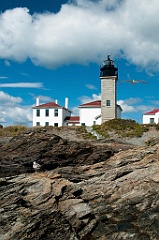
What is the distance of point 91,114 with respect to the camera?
42656mm

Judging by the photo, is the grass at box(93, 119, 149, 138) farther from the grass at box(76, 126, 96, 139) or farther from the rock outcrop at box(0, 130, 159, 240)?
the rock outcrop at box(0, 130, 159, 240)

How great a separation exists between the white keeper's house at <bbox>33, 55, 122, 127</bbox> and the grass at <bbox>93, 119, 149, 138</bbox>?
17.8 feet

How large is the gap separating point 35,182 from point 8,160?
6.69 metres

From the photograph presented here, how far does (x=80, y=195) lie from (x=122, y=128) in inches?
782

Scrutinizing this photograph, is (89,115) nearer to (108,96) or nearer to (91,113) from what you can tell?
(91,113)

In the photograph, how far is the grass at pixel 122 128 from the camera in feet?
100

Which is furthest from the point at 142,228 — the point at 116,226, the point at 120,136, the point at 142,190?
the point at 120,136

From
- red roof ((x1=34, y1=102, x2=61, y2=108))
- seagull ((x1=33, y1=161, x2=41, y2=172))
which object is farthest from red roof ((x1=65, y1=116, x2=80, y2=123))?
seagull ((x1=33, y1=161, x2=41, y2=172))

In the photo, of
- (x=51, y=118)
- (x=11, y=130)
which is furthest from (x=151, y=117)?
(x=11, y=130)

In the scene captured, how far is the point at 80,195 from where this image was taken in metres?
13.1

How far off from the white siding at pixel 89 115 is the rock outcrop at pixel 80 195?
22851 mm

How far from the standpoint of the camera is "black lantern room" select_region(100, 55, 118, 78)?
39.9m

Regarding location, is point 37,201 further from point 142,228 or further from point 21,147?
point 21,147

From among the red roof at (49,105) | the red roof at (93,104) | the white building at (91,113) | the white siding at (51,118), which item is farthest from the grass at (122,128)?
the red roof at (49,105)
